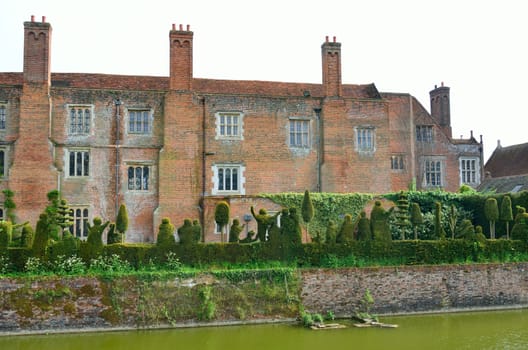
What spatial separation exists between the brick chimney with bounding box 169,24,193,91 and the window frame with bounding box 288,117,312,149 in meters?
5.13

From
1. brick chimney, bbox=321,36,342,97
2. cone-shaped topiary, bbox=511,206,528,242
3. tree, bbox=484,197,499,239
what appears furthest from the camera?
brick chimney, bbox=321,36,342,97

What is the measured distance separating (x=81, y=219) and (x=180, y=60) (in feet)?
27.1

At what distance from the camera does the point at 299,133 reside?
91.5 feet

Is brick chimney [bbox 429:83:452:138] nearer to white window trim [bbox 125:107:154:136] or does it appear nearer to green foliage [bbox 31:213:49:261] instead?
white window trim [bbox 125:107:154:136]

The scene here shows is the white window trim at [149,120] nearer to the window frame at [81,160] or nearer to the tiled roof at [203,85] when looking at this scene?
the tiled roof at [203,85]

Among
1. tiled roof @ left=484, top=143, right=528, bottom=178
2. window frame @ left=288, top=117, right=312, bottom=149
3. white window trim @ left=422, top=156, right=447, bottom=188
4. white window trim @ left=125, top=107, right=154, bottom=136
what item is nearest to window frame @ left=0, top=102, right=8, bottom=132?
white window trim @ left=125, top=107, right=154, bottom=136

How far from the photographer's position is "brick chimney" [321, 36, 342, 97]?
28125 millimetres

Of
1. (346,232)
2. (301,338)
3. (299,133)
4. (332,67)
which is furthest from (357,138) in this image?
(301,338)

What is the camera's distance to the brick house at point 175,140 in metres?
25.2

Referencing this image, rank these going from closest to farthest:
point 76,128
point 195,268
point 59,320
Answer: point 59,320, point 195,268, point 76,128

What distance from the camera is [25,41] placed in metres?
25.2

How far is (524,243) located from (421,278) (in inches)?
184

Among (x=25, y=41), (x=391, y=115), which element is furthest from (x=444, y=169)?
(x=25, y=41)

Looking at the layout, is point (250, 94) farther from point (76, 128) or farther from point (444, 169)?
point (444, 169)
